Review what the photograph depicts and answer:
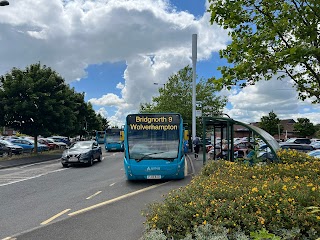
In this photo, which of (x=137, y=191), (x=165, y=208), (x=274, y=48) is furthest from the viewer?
(x=137, y=191)

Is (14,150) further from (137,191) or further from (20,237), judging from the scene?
(20,237)

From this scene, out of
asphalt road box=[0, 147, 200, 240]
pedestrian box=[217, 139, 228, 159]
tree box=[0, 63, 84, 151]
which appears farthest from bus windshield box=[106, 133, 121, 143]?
asphalt road box=[0, 147, 200, 240]

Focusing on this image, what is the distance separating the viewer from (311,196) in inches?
167

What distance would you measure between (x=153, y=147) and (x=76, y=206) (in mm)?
4611

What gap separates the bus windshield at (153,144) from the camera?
12188mm

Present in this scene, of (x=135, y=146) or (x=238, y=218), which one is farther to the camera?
(x=135, y=146)

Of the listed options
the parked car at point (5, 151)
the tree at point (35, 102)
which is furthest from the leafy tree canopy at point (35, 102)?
the parked car at point (5, 151)

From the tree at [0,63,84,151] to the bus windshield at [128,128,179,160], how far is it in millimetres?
15332

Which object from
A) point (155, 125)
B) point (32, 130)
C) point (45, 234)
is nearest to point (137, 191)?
point (155, 125)

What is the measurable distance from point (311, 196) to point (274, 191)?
0.52 metres

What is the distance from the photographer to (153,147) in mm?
12430

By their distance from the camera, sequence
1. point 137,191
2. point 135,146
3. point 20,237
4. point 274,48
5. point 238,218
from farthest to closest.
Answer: point 135,146 < point 137,191 < point 274,48 < point 20,237 < point 238,218

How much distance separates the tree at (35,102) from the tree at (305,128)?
2344 inches

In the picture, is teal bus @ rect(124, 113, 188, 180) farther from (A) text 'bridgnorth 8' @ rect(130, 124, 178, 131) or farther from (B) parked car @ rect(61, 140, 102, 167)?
(B) parked car @ rect(61, 140, 102, 167)
